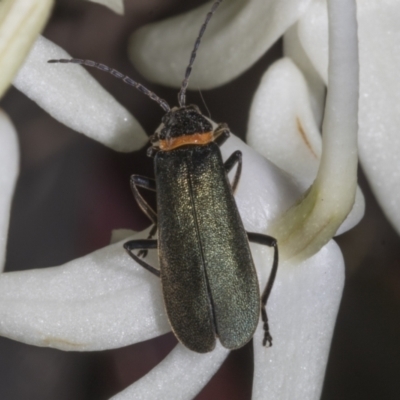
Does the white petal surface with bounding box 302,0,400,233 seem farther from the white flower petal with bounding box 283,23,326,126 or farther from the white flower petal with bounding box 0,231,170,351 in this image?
the white flower petal with bounding box 0,231,170,351

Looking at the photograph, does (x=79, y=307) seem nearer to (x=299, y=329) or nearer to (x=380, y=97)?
(x=299, y=329)

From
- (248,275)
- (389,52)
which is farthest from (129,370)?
(389,52)

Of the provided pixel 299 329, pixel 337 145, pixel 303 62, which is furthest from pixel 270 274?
pixel 303 62

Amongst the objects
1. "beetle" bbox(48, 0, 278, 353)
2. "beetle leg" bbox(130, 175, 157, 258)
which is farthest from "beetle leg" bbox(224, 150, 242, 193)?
"beetle leg" bbox(130, 175, 157, 258)

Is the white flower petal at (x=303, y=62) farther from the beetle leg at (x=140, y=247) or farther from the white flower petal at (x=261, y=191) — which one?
the beetle leg at (x=140, y=247)

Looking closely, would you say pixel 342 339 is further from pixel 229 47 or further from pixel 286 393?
pixel 229 47

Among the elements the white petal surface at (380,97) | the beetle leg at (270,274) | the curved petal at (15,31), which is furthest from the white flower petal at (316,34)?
the curved petal at (15,31)
